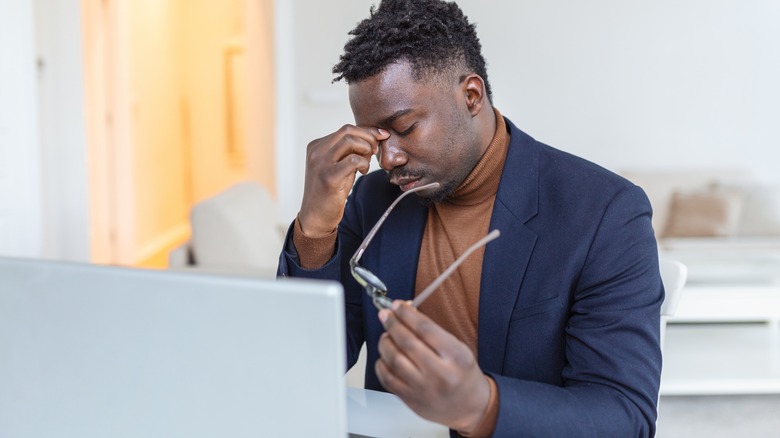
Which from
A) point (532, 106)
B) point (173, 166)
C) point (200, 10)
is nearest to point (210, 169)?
point (173, 166)

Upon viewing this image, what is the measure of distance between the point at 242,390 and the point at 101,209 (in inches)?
176

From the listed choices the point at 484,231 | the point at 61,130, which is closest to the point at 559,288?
the point at 484,231

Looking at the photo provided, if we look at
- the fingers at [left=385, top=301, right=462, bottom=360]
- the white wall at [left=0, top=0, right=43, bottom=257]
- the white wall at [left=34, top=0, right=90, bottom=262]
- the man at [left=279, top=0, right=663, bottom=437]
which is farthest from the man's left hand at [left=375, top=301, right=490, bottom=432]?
the white wall at [left=34, top=0, right=90, bottom=262]

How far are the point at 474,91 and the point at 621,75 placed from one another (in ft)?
11.8

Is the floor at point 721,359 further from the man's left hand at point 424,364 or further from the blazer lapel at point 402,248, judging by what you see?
the man's left hand at point 424,364

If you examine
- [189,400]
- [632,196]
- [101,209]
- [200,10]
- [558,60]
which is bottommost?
[101,209]

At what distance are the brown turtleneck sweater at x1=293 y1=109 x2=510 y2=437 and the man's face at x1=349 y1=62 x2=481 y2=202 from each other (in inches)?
3.7

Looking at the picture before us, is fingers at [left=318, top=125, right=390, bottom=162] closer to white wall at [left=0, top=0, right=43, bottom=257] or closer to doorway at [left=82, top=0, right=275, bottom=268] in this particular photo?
white wall at [left=0, top=0, right=43, bottom=257]

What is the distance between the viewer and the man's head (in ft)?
3.65

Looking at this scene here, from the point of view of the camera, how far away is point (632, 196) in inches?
44.4

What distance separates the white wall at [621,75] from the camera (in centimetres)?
447

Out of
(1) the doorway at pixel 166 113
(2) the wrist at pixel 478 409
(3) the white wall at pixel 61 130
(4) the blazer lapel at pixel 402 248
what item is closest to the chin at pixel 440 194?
(4) the blazer lapel at pixel 402 248

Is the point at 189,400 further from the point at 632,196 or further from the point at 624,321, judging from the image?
the point at 632,196

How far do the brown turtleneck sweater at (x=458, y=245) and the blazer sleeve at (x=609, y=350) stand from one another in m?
0.20
